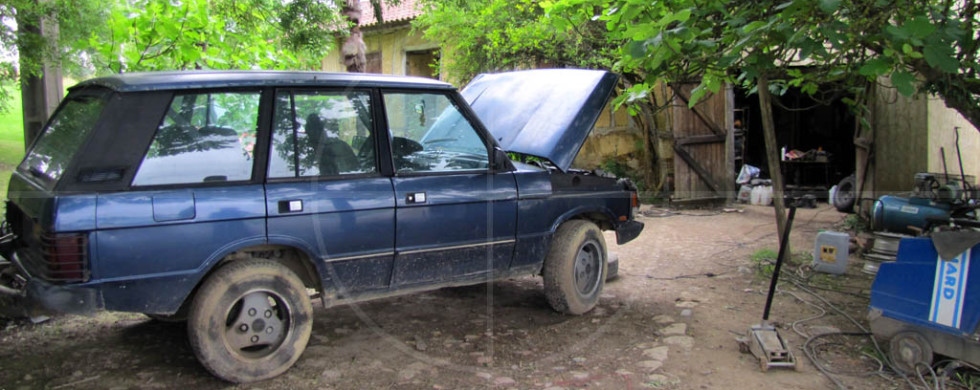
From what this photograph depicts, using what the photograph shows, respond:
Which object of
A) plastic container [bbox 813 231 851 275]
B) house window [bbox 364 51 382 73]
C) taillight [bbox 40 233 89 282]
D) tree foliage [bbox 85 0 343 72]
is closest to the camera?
taillight [bbox 40 233 89 282]

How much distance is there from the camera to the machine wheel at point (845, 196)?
10.5m

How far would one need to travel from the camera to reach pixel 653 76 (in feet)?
15.9

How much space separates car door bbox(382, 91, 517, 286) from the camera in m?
4.23

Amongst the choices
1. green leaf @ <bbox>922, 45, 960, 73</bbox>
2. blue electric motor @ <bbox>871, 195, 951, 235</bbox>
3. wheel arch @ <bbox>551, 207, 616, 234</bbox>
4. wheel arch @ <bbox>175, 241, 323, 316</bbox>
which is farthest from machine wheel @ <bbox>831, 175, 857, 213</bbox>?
wheel arch @ <bbox>175, 241, 323, 316</bbox>

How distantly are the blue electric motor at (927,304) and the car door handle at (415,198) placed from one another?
301 cm

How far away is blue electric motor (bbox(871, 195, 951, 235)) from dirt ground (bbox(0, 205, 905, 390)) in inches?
36.4

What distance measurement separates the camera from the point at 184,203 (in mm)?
3447

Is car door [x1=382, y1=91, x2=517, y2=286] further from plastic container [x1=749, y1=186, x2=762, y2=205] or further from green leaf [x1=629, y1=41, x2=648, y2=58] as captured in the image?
plastic container [x1=749, y1=186, x2=762, y2=205]

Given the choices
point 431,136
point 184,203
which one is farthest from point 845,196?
point 184,203

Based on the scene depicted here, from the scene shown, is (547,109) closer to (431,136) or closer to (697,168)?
(431,136)

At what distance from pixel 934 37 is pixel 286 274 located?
388 centimetres

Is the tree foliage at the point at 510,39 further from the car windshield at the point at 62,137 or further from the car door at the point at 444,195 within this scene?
the car windshield at the point at 62,137

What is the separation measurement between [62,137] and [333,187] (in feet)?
4.98

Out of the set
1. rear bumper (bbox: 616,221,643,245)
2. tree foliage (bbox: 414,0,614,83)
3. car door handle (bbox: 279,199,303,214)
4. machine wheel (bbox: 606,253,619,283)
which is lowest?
machine wheel (bbox: 606,253,619,283)
